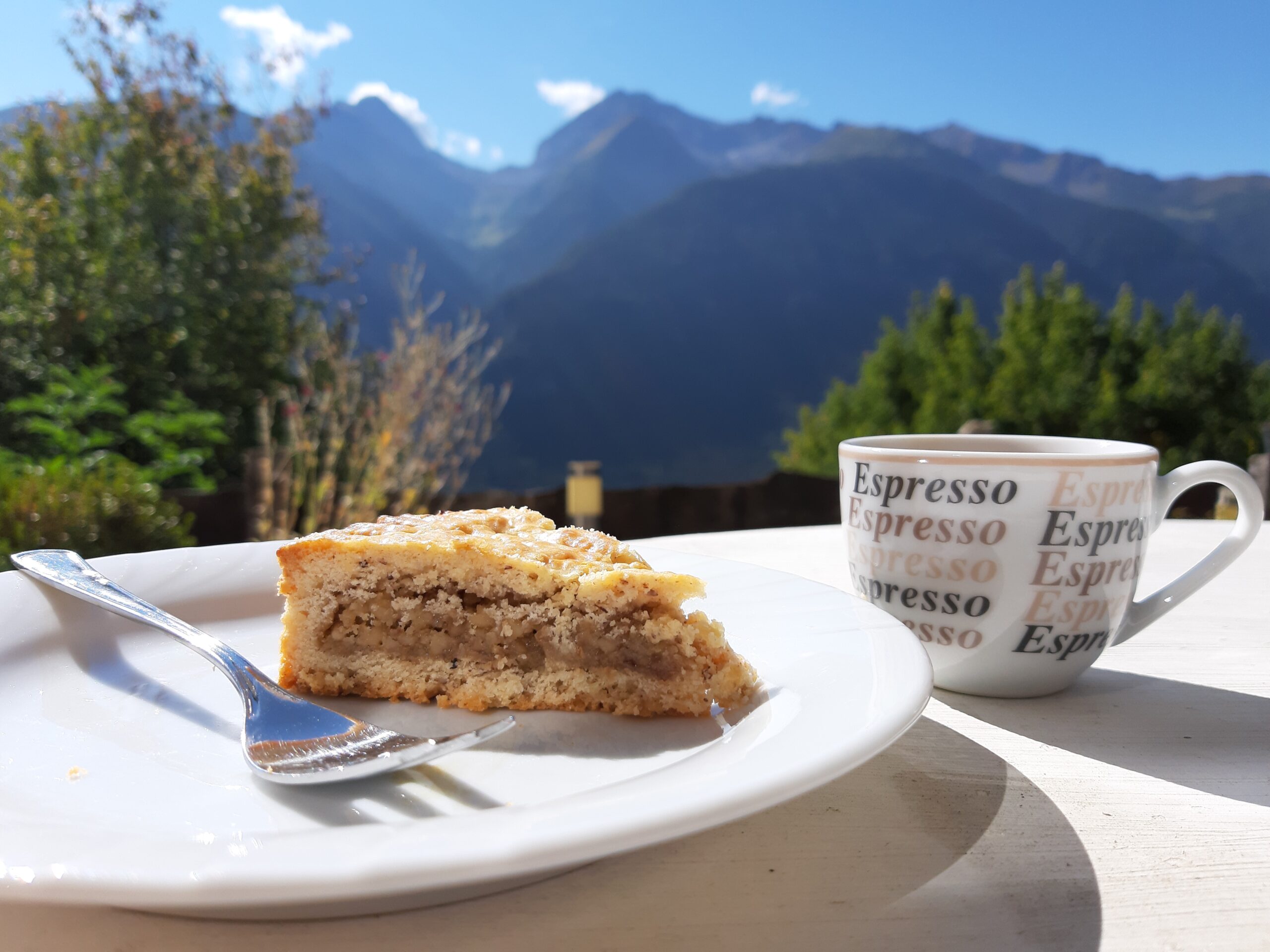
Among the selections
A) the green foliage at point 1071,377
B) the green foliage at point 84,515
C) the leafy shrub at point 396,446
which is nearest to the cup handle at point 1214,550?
the green foliage at point 84,515

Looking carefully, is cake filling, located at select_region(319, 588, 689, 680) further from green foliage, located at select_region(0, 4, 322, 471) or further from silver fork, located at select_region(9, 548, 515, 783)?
green foliage, located at select_region(0, 4, 322, 471)

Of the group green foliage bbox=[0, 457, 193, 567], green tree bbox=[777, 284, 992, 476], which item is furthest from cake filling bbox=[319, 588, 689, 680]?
green tree bbox=[777, 284, 992, 476]

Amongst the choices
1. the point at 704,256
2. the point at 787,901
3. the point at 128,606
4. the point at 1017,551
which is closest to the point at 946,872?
the point at 787,901

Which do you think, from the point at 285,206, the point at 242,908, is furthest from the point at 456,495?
the point at 242,908

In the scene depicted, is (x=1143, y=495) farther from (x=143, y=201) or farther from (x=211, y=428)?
(x=143, y=201)

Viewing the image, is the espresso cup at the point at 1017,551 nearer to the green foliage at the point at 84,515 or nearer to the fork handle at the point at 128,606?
the fork handle at the point at 128,606
